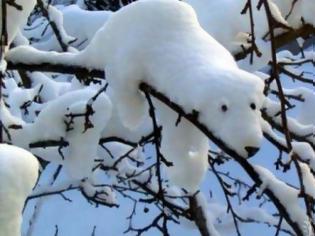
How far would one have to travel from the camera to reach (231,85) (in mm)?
1188

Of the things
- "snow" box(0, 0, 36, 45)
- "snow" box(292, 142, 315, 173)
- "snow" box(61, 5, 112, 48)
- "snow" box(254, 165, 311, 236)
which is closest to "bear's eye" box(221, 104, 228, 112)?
"snow" box(254, 165, 311, 236)

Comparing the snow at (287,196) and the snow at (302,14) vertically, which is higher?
the snow at (302,14)

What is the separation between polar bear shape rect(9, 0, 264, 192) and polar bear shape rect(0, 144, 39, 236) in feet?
1.02

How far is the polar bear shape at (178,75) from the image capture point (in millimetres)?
1172

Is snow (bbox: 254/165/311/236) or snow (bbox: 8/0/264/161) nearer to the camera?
snow (bbox: 8/0/264/161)

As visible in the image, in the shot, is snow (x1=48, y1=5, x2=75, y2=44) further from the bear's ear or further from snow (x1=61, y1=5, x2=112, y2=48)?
the bear's ear

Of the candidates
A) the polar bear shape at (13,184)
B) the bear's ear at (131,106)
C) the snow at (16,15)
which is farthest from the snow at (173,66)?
the polar bear shape at (13,184)

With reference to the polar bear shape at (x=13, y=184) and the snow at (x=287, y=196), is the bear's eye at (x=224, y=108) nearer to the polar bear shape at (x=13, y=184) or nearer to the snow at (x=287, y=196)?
the snow at (x=287, y=196)

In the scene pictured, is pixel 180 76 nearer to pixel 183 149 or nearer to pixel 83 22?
pixel 183 149

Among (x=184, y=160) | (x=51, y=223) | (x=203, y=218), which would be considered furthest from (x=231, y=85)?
(x=51, y=223)

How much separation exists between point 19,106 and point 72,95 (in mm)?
884

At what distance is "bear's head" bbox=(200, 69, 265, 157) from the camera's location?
1135 mm

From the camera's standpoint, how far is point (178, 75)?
4.23ft

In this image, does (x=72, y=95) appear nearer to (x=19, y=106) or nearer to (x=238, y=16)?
(x=238, y=16)
